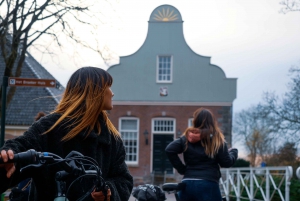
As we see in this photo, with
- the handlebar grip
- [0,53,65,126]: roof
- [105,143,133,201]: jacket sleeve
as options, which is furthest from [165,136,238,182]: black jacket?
[0,53,65,126]: roof

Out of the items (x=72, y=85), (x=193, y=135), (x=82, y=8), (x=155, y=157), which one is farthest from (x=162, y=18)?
(x=72, y=85)

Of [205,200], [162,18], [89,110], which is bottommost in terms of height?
[205,200]

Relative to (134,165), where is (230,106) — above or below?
above

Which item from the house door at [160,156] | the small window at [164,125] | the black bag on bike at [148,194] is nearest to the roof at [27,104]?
the small window at [164,125]

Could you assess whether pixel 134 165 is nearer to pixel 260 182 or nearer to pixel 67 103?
pixel 260 182

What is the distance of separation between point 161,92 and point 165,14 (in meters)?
5.19

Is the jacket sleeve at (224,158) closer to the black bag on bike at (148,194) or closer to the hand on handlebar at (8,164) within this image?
the black bag on bike at (148,194)

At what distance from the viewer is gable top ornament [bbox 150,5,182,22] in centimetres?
3850

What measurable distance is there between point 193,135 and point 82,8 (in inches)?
354

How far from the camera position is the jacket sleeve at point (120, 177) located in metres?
3.50

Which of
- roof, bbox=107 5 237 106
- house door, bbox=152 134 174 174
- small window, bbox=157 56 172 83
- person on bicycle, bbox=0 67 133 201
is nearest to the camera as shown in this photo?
person on bicycle, bbox=0 67 133 201

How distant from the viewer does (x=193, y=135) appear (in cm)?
683

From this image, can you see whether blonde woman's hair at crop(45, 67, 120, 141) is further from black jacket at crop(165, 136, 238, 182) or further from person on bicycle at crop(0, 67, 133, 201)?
black jacket at crop(165, 136, 238, 182)

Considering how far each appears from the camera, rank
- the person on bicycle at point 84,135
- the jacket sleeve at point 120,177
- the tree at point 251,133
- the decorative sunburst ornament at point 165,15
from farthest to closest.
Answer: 1. the tree at point 251,133
2. the decorative sunburst ornament at point 165,15
3. the jacket sleeve at point 120,177
4. the person on bicycle at point 84,135
